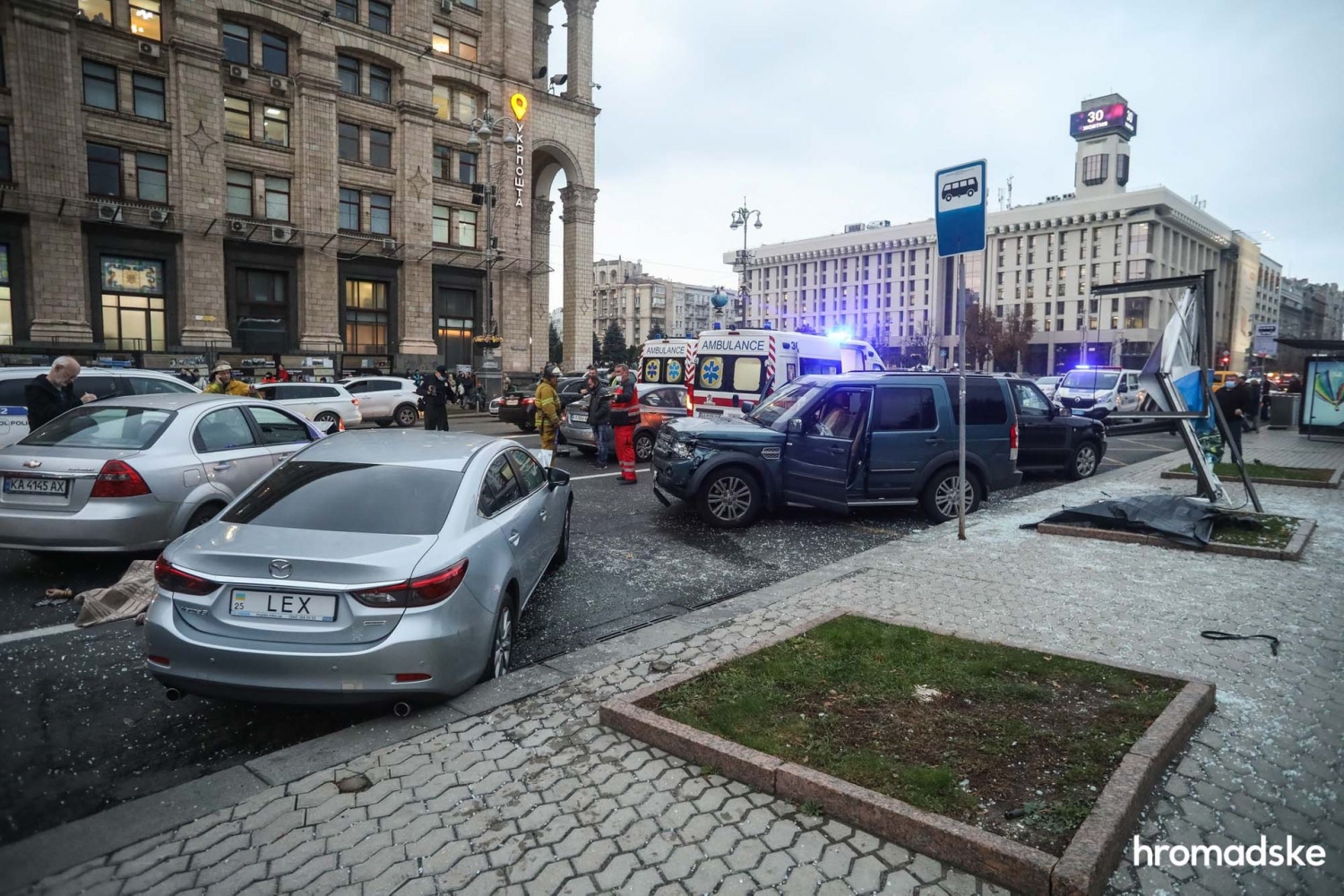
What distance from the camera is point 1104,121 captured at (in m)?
115

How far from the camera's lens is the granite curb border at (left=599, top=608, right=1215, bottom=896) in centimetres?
264

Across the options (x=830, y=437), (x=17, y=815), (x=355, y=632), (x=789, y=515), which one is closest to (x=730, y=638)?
(x=355, y=632)

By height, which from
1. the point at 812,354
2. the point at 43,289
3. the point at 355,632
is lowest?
the point at 355,632

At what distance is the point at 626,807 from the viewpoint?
3191 mm

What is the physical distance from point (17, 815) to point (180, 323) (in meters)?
37.4

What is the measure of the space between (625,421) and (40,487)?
26.3 feet

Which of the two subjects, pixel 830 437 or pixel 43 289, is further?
pixel 43 289

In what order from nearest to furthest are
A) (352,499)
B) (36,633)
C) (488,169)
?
1. (352,499)
2. (36,633)
3. (488,169)

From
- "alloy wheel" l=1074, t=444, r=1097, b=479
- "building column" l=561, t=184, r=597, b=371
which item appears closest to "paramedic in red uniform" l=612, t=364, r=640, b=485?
"alloy wheel" l=1074, t=444, r=1097, b=479

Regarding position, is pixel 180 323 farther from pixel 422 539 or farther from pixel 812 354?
pixel 422 539

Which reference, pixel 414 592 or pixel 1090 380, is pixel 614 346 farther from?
pixel 414 592

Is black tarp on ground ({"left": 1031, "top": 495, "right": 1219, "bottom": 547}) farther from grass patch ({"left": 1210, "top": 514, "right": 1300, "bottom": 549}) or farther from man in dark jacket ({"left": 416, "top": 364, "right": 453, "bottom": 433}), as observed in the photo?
man in dark jacket ({"left": 416, "top": 364, "right": 453, "bottom": 433})

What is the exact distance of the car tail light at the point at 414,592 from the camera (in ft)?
12.3

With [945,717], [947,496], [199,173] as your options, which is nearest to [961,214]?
[947,496]
